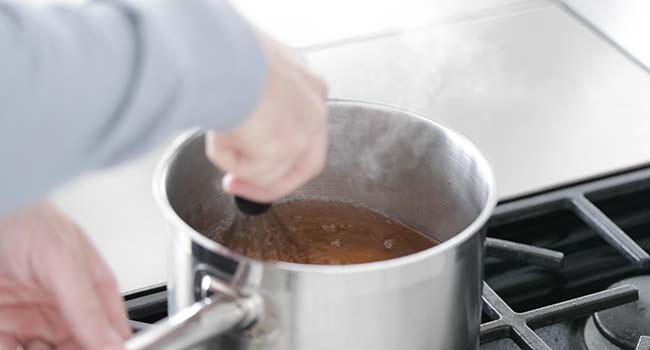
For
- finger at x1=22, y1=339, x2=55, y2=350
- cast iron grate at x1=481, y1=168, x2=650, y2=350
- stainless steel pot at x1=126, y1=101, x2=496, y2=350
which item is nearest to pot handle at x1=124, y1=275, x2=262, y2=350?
stainless steel pot at x1=126, y1=101, x2=496, y2=350

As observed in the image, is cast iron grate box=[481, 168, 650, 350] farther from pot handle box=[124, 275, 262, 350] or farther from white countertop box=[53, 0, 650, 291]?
pot handle box=[124, 275, 262, 350]

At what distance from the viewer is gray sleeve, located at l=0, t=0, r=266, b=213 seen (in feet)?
1.45

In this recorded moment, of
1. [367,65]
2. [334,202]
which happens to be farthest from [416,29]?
[334,202]

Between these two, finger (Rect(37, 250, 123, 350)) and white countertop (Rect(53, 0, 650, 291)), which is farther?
white countertop (Rect(53, 0, 650, 291))

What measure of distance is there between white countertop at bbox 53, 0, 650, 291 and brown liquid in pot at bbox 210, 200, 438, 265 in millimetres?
126

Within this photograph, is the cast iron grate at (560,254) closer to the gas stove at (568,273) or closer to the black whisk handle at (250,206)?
the gas stove at (568,273)

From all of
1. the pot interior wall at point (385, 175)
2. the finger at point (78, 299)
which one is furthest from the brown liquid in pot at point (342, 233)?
the finger at point (78, 299)

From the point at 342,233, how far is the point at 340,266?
0.56 feet

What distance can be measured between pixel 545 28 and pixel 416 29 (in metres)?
0.12

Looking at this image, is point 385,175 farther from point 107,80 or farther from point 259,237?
point 107,80

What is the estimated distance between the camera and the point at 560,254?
2.57 ft

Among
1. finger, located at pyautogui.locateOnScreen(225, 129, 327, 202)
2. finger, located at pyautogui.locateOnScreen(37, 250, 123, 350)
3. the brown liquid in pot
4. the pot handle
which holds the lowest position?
the brown liquid in pot

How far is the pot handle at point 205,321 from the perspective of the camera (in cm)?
51

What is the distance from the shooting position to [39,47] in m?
0.44
